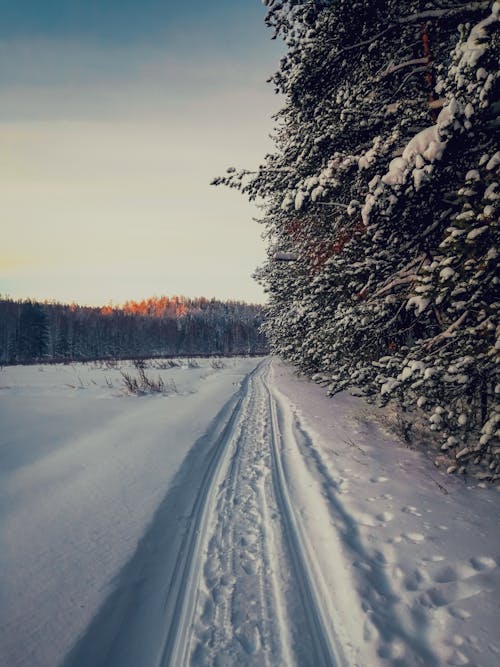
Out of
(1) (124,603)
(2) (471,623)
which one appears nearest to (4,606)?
(1) (124,603)

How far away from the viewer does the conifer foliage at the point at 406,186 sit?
3.53m

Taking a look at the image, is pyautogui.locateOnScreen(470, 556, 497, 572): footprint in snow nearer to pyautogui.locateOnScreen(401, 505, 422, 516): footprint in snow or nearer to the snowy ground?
the snowy ground

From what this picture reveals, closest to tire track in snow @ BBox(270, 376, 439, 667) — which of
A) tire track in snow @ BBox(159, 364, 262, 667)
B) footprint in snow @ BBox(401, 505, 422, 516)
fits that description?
footprint in snow @ BBox(401, 505, 422, 516)

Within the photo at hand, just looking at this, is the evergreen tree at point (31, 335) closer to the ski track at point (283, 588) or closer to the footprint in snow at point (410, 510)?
the ski track at point (283, 588)

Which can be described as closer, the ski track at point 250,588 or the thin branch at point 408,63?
the ski track at point 250,588

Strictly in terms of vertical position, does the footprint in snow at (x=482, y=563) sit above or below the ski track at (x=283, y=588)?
above

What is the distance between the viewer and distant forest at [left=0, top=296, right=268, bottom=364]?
6669cm

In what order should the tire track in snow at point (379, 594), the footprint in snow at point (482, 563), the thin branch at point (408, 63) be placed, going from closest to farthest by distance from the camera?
the tire track in snow at point (379, 594) → the footprint in snow at point (482, 563) → the thin branch at point (408, 63)

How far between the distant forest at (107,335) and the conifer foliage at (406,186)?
56151mm

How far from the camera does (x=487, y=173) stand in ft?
12.2

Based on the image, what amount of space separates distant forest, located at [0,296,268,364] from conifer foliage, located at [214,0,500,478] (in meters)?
56.2

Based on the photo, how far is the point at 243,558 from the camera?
3.00 metres

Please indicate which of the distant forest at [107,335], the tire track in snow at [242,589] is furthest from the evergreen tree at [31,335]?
the tire track in snow at [242,589]

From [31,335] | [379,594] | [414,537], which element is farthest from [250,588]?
[31,335]
